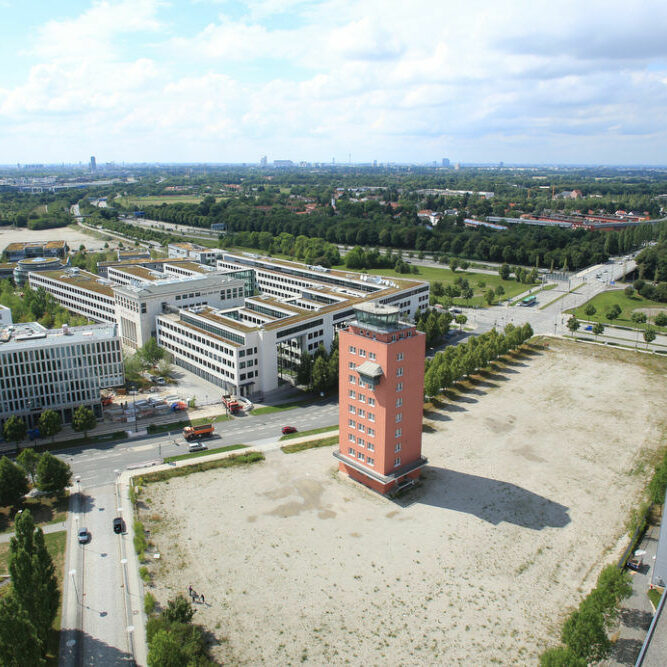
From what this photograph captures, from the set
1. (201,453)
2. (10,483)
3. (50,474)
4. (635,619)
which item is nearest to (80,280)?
(201,453)

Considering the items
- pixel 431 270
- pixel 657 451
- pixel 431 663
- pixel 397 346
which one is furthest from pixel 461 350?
pixel 431 270

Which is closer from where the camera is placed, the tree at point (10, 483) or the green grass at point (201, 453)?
the tree at point (10, 483)

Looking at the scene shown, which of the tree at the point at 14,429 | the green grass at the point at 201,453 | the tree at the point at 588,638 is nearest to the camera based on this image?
the tree at the point at 588,638

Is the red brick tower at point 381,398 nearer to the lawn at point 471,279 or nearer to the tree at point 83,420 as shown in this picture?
the tree at point 83,420

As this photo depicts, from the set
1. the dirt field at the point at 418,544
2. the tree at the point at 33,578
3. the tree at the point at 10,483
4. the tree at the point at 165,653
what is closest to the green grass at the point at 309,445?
the dirt field at the point at 418,544

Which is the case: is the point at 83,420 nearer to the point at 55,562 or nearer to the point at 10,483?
the point at 10,483
